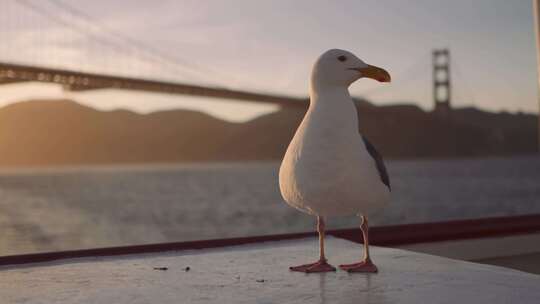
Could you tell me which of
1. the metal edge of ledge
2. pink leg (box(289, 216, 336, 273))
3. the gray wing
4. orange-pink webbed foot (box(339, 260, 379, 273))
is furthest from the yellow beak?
the metal edge of ledge

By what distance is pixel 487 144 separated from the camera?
5294 cm

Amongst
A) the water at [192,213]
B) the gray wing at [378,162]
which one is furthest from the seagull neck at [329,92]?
the water at [192,213]

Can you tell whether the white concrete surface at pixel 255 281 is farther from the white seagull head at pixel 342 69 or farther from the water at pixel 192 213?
the water at pixel 192 213

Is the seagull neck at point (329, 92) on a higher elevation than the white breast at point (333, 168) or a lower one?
higher

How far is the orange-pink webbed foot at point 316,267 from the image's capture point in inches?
88.8

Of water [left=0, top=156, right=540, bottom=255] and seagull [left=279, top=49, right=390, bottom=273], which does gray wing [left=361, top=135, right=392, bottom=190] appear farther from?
water [left=0, top=156, right=540, bottom=255]

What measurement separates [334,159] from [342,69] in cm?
35

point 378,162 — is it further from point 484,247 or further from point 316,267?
point 484,247

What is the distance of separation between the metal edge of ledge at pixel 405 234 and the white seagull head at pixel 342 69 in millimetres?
1078

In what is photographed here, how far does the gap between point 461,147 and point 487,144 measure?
16.4 feet

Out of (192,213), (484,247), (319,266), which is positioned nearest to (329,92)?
(319,266)

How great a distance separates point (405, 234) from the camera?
129 inches

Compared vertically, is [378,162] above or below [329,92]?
below

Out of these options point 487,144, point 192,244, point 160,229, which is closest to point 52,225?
point 160,229
